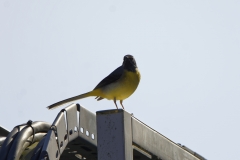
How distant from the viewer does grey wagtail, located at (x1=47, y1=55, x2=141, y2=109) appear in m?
10.4

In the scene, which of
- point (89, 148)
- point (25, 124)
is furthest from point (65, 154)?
point (25, 124)

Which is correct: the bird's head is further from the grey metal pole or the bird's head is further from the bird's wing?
the grey metal pole

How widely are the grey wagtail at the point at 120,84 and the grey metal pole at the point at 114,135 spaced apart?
3.41m

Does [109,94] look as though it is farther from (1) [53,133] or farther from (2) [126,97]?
(1) [53,133]

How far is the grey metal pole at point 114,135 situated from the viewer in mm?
6773

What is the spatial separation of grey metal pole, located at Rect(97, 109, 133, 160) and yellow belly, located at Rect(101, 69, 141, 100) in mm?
3392

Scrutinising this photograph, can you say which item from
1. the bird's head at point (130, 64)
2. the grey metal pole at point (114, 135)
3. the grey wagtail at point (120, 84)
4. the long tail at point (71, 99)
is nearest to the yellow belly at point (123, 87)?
the grey wagtail at point (120, 84)

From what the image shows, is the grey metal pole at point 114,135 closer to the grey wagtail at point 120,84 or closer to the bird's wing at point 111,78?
the grey wagtail at point 120,84

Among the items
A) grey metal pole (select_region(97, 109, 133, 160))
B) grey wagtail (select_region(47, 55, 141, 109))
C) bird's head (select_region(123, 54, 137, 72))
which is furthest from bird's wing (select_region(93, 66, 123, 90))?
grey metal pole (select_region(97, 109, 133, 160))

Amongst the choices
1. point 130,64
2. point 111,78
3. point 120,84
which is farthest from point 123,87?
point 130,64

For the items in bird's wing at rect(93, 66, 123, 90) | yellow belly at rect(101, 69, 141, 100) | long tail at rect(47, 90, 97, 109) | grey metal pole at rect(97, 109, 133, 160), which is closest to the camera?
grey metal pole at rect(97, 109, 133, 160)

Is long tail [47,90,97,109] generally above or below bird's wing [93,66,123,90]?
below

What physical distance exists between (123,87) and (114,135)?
11.7 ft

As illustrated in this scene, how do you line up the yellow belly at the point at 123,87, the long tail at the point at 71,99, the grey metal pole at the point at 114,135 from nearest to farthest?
1. the grey metal pole at the point at 114,135
2. the yellow belly at the point at 123,87
3. the long tail at the point at 71,99
